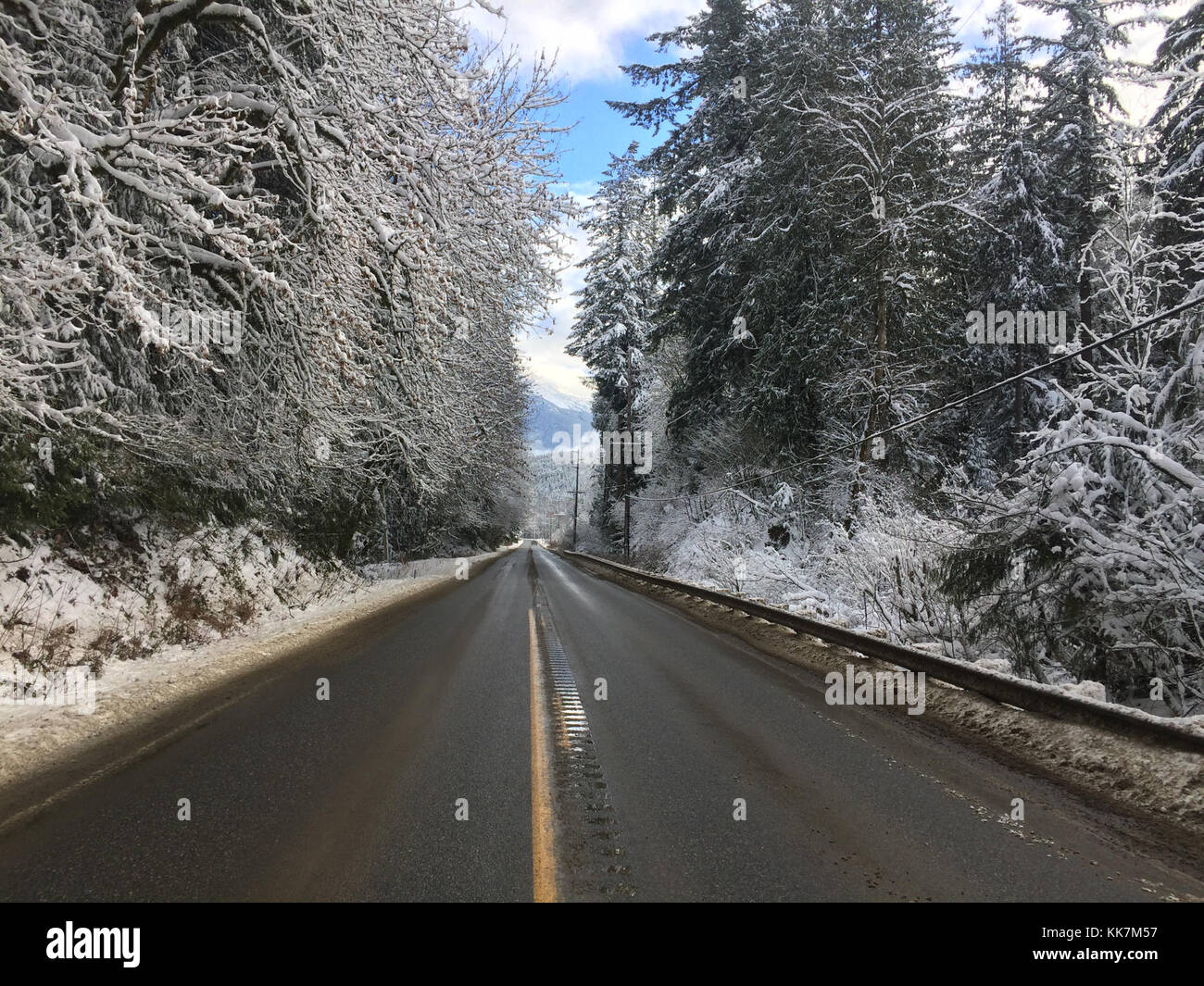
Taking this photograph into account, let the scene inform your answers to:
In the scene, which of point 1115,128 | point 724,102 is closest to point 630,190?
point 724,102

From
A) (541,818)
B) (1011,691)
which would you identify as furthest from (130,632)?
(1011,691)

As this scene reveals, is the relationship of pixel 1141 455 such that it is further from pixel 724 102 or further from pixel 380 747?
pixel 724 102

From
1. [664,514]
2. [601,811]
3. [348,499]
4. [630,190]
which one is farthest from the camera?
[630,190]

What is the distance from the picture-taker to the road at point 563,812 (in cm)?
324

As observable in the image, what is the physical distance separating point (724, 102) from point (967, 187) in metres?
10.0

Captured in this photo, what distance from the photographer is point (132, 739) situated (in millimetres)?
5188

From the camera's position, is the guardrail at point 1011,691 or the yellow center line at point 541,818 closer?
the yellow center line at point 541,818
